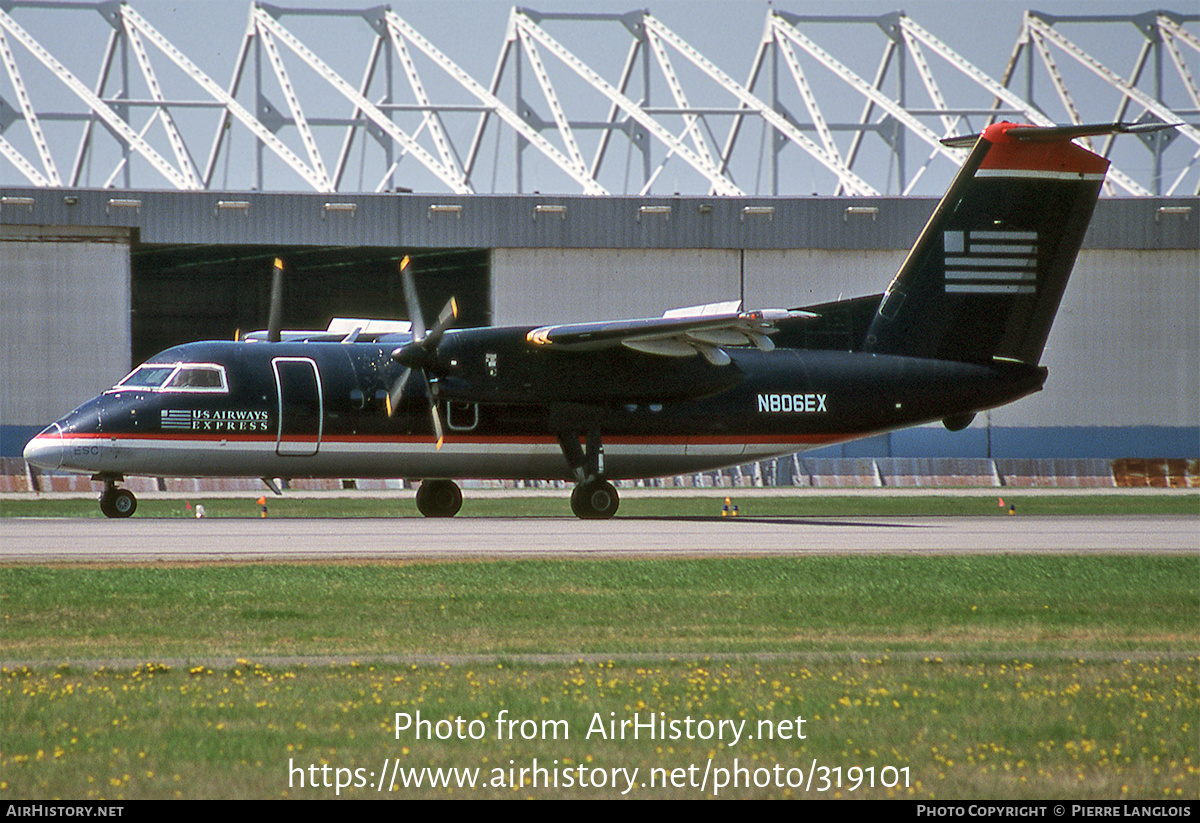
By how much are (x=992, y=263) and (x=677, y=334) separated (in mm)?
7640

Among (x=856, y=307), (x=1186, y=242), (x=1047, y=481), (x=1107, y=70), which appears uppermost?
(x=1107, y=70)

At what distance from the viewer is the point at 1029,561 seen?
59.4ft

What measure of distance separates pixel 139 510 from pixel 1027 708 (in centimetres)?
2509

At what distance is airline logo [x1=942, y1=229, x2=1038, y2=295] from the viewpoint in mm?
27375

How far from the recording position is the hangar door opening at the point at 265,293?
5444 centimetres

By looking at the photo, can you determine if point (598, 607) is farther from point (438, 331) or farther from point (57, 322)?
point (57, 322)

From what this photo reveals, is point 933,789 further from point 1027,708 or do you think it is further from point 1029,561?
point 1029,561

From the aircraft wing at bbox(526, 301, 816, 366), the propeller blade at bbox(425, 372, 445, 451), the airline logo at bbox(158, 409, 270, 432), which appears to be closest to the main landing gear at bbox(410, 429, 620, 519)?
the aircraft wing at bbox(526, 301, 816, 366)

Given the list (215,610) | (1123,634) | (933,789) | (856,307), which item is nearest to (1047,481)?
(856,307)

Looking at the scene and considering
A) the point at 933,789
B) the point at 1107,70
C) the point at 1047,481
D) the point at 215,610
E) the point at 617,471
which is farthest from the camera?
the point at 1107,70

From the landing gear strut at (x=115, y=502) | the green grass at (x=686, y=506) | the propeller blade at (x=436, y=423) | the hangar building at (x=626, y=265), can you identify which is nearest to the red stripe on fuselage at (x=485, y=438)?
the propeller blade at (x=436, y=423)

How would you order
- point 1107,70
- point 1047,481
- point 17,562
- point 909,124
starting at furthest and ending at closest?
point 1107,70 → point 909,124 → point 1047,481 → point 17,562

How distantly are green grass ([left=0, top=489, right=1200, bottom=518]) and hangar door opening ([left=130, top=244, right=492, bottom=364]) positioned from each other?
1895 centimetres

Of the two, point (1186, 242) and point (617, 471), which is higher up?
point (1186, 242)
